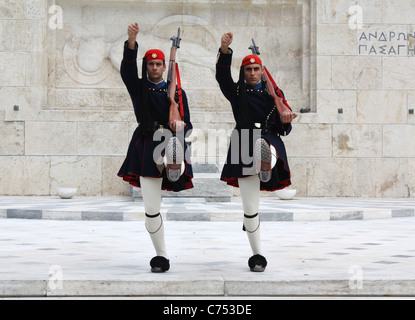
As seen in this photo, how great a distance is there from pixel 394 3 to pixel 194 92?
4744 millimetres

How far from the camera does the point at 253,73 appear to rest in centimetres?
557

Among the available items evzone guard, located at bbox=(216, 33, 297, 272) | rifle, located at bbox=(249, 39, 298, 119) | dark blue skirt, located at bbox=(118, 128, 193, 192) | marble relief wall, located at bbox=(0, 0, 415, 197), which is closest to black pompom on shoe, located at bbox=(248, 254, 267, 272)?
evzone guard, located at bbox=(216, 33, 297, 272)

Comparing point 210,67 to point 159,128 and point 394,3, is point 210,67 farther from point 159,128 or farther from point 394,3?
point 159,128

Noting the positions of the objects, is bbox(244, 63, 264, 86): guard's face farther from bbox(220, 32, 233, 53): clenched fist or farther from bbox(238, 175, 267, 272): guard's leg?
bbox(238, 175, 267, 272): guard's leg

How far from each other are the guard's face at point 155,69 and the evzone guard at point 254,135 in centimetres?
47

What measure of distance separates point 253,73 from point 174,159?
1.02 m

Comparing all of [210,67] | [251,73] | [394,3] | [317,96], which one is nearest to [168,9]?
[210,67]

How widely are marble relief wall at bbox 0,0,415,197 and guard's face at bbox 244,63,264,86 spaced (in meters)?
8.50

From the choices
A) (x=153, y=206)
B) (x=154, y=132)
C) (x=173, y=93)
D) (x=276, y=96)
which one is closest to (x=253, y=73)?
(x=276, y=96)

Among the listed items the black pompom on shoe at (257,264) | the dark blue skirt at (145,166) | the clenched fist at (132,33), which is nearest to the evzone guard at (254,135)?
the black pompom on shoe at (257,264)

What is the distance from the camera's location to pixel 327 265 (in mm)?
5516

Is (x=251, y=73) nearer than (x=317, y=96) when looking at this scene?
Yes

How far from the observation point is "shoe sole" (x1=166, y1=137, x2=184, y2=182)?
5133 millimetres

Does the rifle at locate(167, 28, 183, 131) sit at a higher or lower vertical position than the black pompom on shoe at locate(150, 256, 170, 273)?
higher
